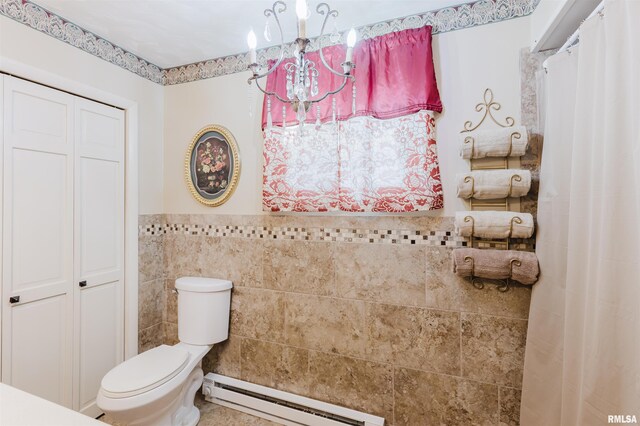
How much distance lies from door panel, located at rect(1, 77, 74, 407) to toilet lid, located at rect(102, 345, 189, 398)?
1.45ft

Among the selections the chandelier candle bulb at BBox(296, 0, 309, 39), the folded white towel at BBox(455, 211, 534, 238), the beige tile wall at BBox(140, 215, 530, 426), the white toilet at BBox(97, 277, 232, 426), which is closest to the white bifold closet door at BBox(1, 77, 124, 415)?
the beige tile wall at BBox(140, 215, 530, 426)

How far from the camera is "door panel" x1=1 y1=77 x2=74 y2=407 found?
1.56 meters

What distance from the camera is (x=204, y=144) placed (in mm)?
2262

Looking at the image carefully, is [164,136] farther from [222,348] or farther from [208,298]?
[222,348]

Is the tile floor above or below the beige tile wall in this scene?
below

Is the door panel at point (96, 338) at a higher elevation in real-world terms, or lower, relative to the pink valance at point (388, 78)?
lower

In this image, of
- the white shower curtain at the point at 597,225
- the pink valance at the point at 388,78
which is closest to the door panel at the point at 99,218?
the pink valance at the point at 388,78

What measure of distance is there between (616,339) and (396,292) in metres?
0.95

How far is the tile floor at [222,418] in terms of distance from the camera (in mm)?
1907

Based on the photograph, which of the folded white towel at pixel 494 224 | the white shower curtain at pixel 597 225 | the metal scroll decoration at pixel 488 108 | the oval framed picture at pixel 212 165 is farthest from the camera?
the oval framed picture at pixel 212 165

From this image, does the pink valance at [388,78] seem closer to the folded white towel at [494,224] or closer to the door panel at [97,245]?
the folded white towel at [494,224]

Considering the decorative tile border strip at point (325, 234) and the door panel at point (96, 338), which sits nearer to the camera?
the decorative tile border strip at point (325, 234)

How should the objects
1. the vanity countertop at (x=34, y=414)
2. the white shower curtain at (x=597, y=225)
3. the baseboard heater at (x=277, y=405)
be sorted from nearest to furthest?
the vanity countertop at (x=34, y=414)
the white shower curtain at (x=597, y=225)
the baseboard heater at (x=277, y=405)

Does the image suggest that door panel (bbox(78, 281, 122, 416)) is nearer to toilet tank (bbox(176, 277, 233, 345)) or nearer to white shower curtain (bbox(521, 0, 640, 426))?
toilet tank (bbox(176, 277, 233, 345))
